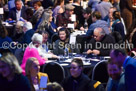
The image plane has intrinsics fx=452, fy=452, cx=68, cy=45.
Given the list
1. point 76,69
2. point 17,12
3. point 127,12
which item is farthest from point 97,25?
point 76,69

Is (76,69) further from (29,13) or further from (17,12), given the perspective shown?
(17,12)

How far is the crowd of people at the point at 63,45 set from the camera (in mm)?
4992

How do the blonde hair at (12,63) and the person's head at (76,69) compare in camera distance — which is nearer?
the blonde hair at (12,63)

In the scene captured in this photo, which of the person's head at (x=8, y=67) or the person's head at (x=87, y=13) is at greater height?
the person's head at (x=8, y=67)

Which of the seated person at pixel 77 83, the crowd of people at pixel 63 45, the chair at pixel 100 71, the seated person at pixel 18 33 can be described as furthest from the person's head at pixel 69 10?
the seated person at pixel 77 83

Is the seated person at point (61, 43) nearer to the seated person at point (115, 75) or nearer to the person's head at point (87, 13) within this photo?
the person's head at point (87, 13)

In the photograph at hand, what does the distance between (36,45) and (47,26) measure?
281 cm

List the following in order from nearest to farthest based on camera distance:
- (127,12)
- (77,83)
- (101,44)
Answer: (77,83)
(101,44)
(127,12)

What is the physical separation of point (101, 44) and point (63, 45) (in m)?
0.80

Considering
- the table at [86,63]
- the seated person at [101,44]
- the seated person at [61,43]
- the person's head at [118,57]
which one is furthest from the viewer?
the seated person at [61,43]

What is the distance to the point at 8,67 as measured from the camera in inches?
198

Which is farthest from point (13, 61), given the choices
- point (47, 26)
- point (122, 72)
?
point (47, 26)

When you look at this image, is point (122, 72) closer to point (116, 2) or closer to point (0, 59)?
point (0, 59)

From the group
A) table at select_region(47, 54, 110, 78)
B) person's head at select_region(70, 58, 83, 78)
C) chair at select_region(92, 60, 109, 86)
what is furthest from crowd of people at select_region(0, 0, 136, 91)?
chair at select_region(92, 60, 109, 86)
